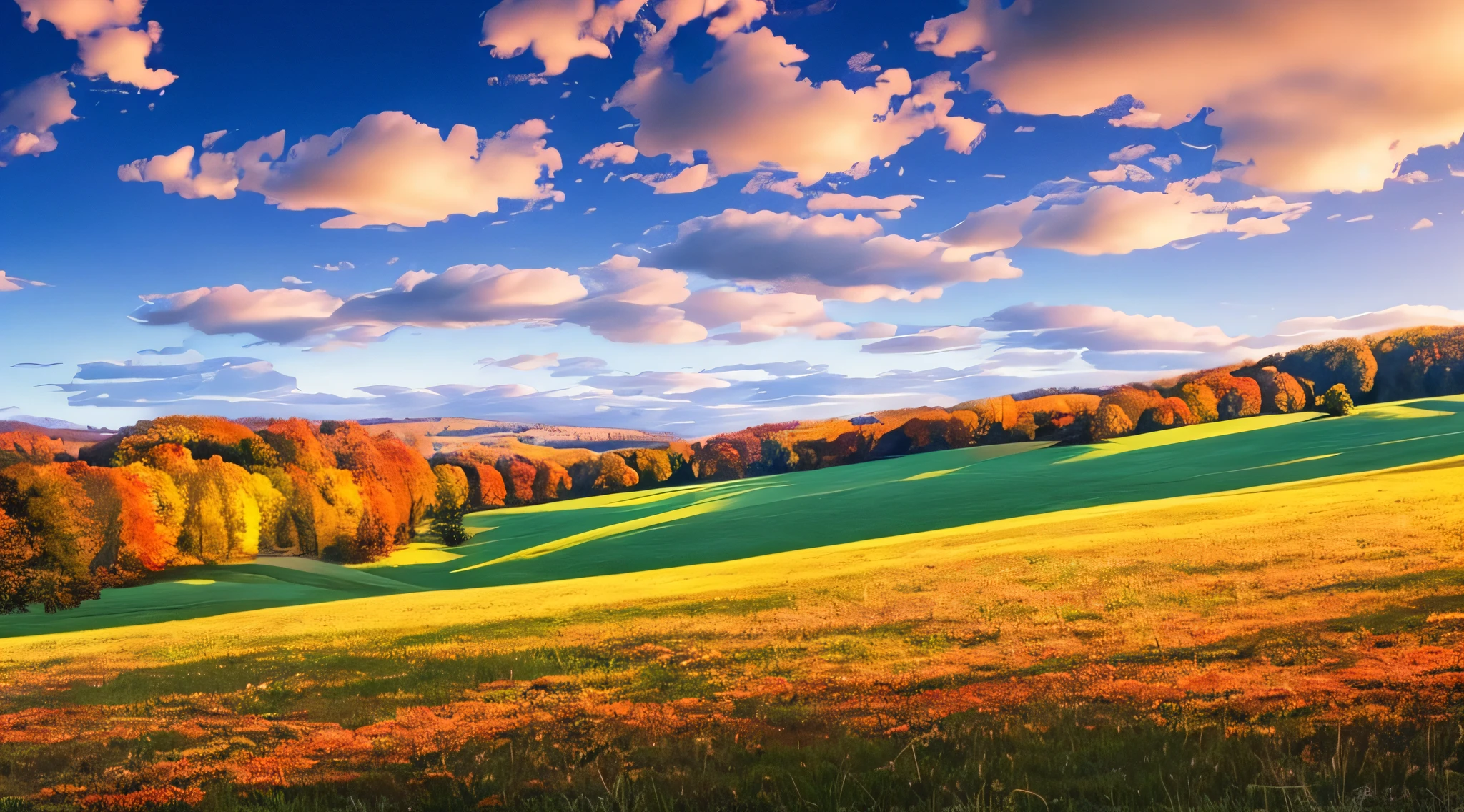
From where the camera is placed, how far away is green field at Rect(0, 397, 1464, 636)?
45.4 metres

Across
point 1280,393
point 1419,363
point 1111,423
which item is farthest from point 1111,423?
point 1419,363

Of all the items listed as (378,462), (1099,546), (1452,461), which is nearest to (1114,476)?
(1452,461)

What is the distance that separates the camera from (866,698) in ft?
36.2

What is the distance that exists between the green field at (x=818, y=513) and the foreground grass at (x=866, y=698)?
2253 centimetres

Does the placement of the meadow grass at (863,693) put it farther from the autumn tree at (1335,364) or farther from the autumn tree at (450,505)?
the autumn tree at (1335,364)

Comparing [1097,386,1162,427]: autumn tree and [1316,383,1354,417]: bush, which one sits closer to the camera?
[1316,383,1354,417]: bush

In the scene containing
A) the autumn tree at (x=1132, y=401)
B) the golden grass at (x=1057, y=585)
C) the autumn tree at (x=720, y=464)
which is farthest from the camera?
the autumn tree at (x=720, y=464)

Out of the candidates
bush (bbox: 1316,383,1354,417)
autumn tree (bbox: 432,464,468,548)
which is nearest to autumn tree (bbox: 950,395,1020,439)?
bush (bbox: 1316,383,1354,417)

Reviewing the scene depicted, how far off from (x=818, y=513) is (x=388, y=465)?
49.7 metres

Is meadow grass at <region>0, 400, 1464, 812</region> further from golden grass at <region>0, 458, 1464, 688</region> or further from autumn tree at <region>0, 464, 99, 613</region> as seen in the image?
autumn tree at <region>0, 464, 99, 613</region>

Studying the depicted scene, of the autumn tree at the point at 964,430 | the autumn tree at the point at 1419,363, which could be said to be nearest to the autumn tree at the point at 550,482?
the autumn tree at the point at 964,430

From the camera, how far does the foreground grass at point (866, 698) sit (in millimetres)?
7516

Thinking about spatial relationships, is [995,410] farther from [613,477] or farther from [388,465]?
[388,465]

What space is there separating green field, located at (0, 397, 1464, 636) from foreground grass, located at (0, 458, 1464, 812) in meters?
22.5
